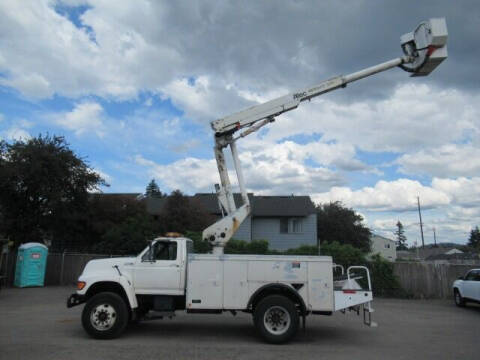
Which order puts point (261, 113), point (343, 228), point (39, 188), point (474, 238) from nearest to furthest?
1. point (261, 113)
2. point (39, 188)
3. point (343, 228)
4. point (474, 238)

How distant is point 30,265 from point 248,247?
35.7ft

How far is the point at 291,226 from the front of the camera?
3300 centimetres

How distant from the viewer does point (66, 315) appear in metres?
12.3

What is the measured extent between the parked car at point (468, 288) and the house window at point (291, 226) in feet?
55.8

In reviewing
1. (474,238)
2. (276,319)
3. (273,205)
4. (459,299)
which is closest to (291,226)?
(273,205)

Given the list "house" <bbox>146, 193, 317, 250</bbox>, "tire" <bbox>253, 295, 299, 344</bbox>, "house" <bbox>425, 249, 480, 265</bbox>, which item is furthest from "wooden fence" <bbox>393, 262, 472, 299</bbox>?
"house" <bbox>146, 193, 317, 250</bbox>

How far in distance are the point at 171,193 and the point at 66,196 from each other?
6510 mm

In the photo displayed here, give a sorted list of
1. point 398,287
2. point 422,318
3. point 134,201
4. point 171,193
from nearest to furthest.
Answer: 1. point 422,318
2. point 398,287
3. point 171,193
4. point 134,201

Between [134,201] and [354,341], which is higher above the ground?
[134,201]

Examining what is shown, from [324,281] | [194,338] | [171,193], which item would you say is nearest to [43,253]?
[171,193]

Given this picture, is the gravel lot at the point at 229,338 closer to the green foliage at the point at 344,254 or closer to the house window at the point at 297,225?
the green foliage at the point at 344,254

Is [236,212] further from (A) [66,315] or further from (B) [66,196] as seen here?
(B) [66,196]

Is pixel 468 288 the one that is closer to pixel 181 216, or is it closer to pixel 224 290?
pixel 224 290

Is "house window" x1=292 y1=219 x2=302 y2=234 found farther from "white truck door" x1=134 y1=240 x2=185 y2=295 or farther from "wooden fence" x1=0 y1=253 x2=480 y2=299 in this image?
"white truck door" x1=134 y1=240 x2=185 y2=295
